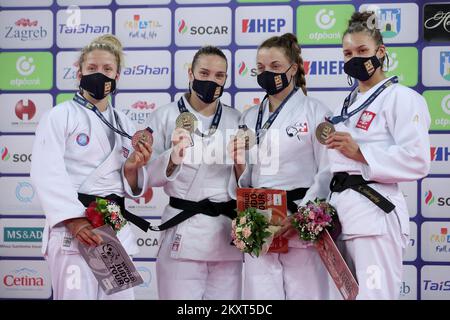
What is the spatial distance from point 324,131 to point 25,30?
4.74 ft

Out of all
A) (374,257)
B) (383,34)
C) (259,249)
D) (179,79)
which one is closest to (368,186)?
(374,257)

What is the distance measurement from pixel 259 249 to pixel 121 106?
97 centimetres

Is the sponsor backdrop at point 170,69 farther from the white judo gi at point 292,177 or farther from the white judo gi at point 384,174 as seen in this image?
the white judo gi at point 384,174

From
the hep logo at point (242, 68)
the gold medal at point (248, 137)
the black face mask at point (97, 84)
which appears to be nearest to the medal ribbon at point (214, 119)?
the gold medal at point (248, 137)

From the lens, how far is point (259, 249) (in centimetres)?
284

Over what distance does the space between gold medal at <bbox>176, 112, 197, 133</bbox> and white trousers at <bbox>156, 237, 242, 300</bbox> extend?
53 centimetres

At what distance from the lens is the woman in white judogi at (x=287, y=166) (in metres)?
2.97

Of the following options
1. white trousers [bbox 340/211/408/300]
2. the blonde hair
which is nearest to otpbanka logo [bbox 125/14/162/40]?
the blonde hair

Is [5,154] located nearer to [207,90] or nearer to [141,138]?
[141,138]

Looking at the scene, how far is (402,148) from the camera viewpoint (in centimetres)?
266

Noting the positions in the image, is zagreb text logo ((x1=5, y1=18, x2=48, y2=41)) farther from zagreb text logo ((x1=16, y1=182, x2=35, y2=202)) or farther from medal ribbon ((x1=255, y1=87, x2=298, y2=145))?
medal ribbon ((x1=255, y1=87, x2=298, y2=145))

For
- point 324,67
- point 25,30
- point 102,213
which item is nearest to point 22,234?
point 102,213

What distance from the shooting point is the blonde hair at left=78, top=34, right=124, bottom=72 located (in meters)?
2.93

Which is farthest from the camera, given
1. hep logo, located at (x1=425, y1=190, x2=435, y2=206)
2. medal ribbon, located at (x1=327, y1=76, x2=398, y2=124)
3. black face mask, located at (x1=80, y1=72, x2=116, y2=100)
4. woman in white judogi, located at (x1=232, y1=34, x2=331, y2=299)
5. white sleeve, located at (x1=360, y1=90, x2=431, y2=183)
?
hep logo, located at (x1=425, y1=190, x2=435, y2=206)
